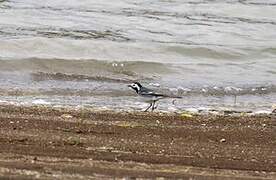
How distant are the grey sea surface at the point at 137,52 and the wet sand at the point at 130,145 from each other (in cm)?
193

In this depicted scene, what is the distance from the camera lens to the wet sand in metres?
5.73

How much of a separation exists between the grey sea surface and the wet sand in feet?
6.32

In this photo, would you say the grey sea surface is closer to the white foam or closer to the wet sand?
the white foam

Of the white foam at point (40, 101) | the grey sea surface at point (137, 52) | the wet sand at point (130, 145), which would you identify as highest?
the wet sand at point (130, 145)

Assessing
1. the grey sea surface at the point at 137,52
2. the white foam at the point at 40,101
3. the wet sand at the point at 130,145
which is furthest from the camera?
the grey sea surface at the point at 137,52

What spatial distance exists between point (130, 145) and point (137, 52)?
9059 mm

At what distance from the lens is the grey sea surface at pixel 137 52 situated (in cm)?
1155

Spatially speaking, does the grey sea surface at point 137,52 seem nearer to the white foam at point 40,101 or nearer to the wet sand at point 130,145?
the white foam at point 40,101

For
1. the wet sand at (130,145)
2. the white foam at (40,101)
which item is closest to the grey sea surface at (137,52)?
the white foam at (40,101)

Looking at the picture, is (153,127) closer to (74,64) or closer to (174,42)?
(74,64)

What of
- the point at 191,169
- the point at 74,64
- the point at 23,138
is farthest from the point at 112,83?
the point at 191,169

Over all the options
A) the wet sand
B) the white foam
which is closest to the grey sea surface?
the white foam

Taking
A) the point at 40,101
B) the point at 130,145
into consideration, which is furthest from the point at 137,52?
the point at 130,145

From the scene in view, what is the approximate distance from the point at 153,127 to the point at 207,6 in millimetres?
14729
